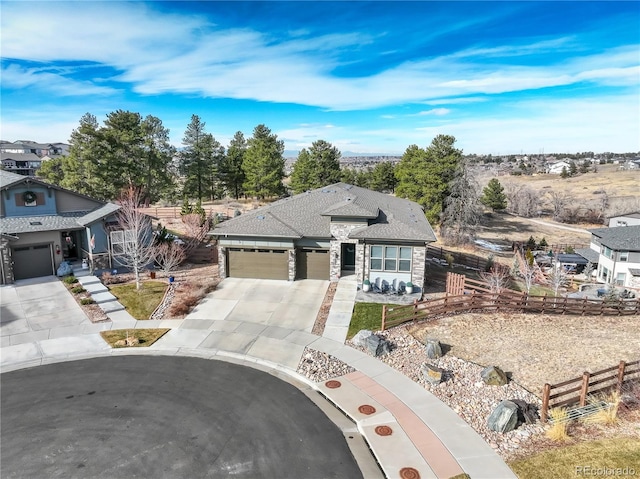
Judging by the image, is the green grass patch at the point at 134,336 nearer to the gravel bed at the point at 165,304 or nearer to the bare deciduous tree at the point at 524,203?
the gravel bed at the point at 165,304

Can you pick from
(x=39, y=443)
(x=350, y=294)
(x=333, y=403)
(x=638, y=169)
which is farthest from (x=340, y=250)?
(x=638, y=169)

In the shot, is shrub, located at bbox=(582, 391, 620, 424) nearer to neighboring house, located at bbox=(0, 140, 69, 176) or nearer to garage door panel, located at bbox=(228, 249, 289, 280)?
garage door panel, located at bbox=(228, 249, 289, 280)

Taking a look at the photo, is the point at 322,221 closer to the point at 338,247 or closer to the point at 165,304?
the point at 338,247

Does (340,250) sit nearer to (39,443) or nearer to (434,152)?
(39,443)

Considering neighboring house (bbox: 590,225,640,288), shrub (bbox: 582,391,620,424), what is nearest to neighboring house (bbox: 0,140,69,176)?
neighboring house (bbox: 590,225,640,288)

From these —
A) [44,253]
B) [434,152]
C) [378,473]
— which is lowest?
[378,473]

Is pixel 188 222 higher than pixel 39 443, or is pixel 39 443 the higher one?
pixel 188 222
